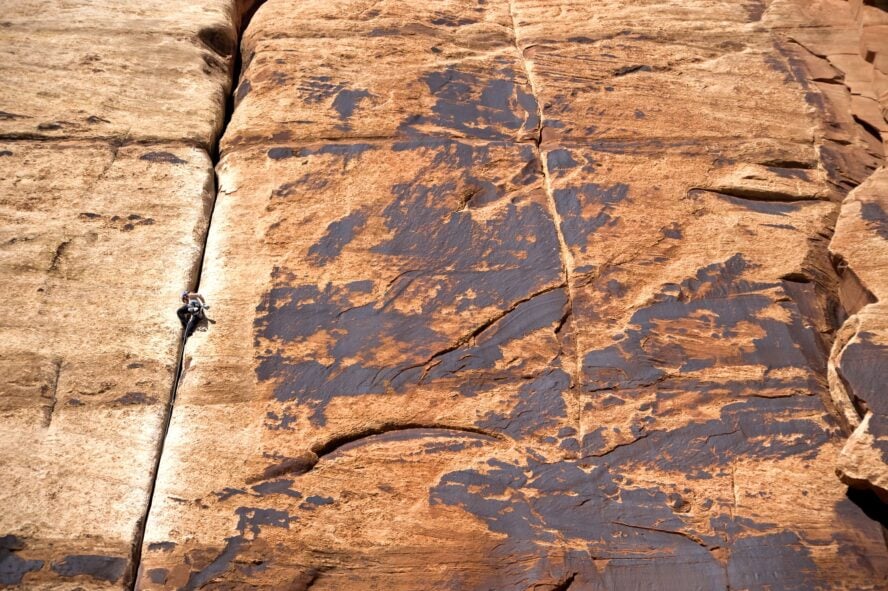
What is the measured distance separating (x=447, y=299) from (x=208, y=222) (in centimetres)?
102

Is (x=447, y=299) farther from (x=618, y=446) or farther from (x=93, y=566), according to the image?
(x=93, y=566)

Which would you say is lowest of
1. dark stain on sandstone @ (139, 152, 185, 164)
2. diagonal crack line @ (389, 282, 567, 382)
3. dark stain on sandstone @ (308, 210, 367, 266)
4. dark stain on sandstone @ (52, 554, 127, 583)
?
dark stain on sandstone @ (52, 554, 127, 583)

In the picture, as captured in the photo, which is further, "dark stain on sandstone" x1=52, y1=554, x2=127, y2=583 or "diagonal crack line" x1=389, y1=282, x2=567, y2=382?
"diagonal crack line" x1=389, y1=282, x2=567, y2=382

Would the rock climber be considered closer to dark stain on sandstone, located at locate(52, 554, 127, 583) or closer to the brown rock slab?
dark stain on sandstone, located at locate(52, 554, 127, 583)

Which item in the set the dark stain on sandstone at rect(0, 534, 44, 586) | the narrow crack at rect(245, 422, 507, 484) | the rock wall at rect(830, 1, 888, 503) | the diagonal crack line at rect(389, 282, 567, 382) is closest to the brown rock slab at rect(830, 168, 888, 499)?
the rock wall at rect(830, 1, 888, 503)

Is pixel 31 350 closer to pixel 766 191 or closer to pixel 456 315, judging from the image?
pixel 456 315

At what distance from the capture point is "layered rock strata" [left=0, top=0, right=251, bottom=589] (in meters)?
2.46

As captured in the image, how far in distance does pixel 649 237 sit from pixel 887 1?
198cm

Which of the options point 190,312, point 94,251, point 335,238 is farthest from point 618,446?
point 94,251

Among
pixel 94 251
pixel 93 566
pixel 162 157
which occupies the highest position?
pixel 162 157

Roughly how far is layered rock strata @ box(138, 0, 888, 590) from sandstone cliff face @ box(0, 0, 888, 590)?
0.01m

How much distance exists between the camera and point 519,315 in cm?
292

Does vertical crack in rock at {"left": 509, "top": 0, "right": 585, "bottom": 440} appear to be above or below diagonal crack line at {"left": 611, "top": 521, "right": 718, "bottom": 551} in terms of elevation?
above

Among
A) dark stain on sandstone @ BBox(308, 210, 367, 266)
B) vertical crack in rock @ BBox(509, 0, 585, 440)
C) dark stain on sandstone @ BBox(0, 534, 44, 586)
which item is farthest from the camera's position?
dark stain on sandstone @ BBox(308, 210, 367, 266)
